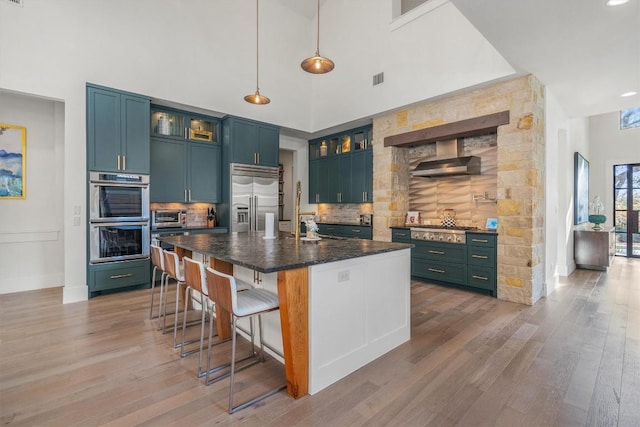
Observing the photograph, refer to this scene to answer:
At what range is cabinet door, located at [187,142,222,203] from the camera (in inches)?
211

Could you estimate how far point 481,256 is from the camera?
426 centimetres

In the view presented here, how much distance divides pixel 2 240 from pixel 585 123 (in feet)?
37.1

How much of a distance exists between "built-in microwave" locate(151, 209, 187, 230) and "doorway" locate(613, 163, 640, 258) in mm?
9640

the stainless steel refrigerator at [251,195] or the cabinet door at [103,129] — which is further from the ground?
the cabinet door at [103,129]

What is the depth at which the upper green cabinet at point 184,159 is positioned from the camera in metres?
4.99

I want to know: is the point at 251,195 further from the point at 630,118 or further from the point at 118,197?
the point at 630,118

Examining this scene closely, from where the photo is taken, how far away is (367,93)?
5.59 meters

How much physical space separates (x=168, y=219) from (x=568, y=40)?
223 inches

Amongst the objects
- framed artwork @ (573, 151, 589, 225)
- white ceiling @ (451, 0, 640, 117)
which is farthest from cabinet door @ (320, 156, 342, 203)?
framed artwork @ (573, 151, 589, 225)

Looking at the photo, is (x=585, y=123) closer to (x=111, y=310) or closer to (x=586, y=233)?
(x=586, y=233)

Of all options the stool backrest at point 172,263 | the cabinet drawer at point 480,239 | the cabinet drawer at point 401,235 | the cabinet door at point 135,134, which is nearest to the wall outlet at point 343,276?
the stool backrest at point 172,263

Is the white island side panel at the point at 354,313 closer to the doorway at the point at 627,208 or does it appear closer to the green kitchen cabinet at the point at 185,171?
the green kitchen cabinet at the point at 185,171

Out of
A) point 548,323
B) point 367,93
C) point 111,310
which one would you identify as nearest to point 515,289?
point 548,323

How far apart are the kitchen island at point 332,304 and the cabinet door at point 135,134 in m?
2.48
